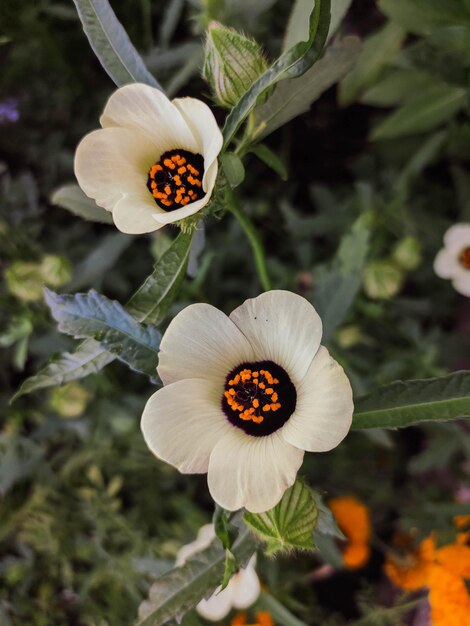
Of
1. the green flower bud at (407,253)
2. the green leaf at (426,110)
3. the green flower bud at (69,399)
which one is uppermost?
the green leaf at (426,110)

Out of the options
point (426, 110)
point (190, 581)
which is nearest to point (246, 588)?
point (190, 581)

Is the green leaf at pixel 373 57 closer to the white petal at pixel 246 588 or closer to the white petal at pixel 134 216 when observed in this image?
the white petal at pixel 134 216

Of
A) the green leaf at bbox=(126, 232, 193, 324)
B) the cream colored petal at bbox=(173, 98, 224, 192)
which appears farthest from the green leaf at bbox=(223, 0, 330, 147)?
the green leaf at bbox=(126, 232, 193, 324)

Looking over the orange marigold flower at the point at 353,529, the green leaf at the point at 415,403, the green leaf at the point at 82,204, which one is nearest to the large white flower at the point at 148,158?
the green leaf at the point at 82,204

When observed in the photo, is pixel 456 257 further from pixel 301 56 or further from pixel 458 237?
pixel 301 56

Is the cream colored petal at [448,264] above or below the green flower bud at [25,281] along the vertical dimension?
below

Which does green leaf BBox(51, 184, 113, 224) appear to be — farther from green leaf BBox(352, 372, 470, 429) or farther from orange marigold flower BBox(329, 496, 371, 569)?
orange marigold flower BBox(329, 496, 371, 569)

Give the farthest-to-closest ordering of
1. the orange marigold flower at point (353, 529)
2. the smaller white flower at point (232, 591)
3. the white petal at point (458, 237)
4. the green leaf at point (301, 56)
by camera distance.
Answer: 1. the orange marigold flower at point (353, 529)
2. the white petal at point (458, 237)
3. the smaller white flower at point (232, 591)
4. the green leaf at point (301, 56)
